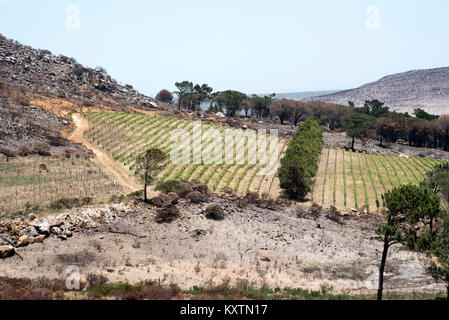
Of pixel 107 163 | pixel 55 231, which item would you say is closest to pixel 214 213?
pixel 55 231

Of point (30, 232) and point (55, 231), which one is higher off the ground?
point (30, 232)

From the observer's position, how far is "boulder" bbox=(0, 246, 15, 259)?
67.8ft

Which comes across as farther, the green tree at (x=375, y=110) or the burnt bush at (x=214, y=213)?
the green tree at (x=375, y=110)

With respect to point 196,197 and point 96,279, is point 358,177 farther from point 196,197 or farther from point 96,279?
point 96,279

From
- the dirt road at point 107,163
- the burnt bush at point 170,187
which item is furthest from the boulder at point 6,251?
the burnt bush at point 170,187

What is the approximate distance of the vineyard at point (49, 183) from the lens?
29.5 metres

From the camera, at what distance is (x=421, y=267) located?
23.9 metres

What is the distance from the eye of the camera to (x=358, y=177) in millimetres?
49594

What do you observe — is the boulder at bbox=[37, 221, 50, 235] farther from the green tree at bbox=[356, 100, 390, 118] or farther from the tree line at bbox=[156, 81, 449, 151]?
the green tree at bbox=[356, 100, 390, 118]

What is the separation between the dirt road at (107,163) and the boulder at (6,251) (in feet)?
50.9

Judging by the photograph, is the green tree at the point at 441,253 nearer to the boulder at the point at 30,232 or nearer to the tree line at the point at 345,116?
the boulder at the point at 30,232

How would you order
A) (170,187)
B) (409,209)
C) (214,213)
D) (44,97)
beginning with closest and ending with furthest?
(409,209), (214,213), (170,187), (44,97)

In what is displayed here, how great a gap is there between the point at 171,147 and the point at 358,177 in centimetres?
2869

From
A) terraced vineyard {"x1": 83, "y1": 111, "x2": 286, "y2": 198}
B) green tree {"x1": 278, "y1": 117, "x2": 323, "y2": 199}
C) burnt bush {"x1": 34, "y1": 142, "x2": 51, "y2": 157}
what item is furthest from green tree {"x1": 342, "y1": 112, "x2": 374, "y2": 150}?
burnt bush {"x1": 34, "y1": 142, "x2": 51, "y2": 157}
